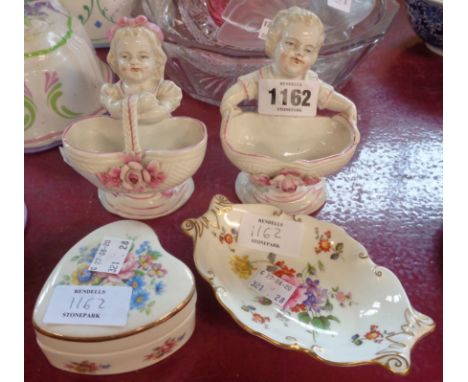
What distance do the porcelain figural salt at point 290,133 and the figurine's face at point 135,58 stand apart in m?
0.17

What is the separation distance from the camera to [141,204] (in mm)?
1054

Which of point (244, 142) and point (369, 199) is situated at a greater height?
point (244, 142)

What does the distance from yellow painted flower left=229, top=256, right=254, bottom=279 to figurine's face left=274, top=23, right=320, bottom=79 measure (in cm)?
38

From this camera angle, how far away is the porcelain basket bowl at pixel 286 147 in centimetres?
93

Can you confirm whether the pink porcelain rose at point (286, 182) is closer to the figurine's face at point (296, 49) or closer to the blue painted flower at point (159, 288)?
the figurine's face at point (296, 49)

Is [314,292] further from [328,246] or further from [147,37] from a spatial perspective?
[147,37]

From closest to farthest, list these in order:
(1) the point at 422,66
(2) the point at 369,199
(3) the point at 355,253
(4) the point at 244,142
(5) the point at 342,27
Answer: (3) the point at 355,253 < (4) the point at 244,142 < (2) the point at 369,199 < (5) the point at 342,27 < (1) the point at 422,66

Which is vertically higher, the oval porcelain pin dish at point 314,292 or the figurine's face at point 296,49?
the figurine's face at point 296,49

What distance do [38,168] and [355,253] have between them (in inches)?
33.3

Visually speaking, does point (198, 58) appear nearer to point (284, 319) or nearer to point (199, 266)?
point (199, 266)

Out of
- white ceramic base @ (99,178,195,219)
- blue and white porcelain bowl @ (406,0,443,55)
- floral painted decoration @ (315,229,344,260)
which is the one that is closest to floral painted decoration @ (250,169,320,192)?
floral painted decoration @ (315,229,344,260)

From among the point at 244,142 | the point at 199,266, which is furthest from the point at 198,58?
the point at 199,266

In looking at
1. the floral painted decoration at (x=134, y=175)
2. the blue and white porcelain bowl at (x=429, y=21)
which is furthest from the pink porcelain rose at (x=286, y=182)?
the blue and white porcelain bowl at (x=429, y=21)

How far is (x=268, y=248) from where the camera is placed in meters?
0.92
